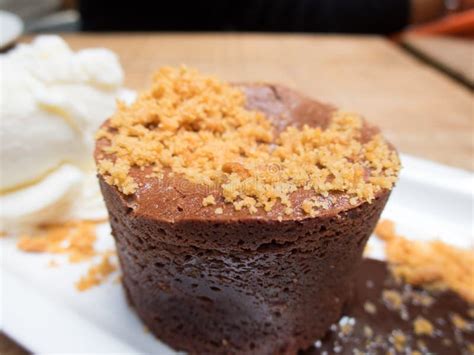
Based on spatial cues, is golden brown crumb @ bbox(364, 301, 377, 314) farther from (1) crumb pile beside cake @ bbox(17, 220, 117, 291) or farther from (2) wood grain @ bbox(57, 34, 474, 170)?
(2) wood grain @ bbox(57, 34, 474, 170)

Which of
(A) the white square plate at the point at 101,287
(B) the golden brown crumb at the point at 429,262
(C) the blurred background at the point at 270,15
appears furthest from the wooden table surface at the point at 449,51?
(B) the golden brown crumb at the point at 429,262

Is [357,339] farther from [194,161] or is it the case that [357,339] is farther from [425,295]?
[194,161]

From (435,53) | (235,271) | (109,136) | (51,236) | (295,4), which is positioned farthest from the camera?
(295,4)

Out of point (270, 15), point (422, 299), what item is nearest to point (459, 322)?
point (422, 299)

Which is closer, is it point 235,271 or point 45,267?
point 235,271

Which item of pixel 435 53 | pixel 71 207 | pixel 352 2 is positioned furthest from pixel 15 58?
pixel 352 2

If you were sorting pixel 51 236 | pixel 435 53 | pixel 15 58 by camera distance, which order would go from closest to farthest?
1. pixel 51 236
2. pixel 15 58
3. pixel 435 53

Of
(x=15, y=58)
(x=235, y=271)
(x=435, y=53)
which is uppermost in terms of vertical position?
(x=15, y=58)
